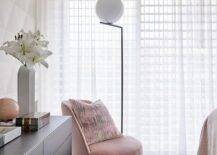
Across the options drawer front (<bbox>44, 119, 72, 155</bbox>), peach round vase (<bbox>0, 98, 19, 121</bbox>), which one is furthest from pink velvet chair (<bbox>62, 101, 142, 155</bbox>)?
peach round vase (<bbox>0, 98, 19, 121</bbox>)

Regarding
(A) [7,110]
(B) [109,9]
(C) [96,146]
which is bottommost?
(C) [96,146]

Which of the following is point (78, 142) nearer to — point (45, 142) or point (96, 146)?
point (96, 146)

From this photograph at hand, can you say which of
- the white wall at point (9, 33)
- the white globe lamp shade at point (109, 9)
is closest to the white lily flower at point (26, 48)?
the white wall at point (9, 33)

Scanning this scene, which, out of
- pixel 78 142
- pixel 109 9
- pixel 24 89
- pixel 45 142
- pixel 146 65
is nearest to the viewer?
pixel 45 142

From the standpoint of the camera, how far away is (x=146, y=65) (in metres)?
3.09

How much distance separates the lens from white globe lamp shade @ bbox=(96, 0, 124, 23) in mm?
2705

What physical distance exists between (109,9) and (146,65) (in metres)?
0.76

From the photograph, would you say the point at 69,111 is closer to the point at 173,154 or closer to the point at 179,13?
the point at 173,154

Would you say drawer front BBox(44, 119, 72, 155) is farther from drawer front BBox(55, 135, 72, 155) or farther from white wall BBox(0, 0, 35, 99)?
white wall BBox(0, 0, 35, 99)

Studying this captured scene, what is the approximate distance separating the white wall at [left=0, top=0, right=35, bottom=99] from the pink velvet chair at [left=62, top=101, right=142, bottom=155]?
53 centimetres

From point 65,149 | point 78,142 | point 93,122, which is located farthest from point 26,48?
point 93,122

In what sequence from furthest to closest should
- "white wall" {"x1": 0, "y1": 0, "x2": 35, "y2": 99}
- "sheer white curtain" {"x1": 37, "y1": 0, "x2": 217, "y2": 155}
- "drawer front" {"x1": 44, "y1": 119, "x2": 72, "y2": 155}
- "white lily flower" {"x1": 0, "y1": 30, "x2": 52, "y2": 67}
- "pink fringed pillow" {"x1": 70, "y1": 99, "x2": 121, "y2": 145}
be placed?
"sheer white curtain" {"x1": 37, "y1": 0, "x2": 217, "y2": 155} < "pink fringed pillow" {"x1": 70, "y1": 99, "x2": 121, "y2": 145} < "white wall" {"x1": 0, "y1": 0, "x2": 35, "y2": 99} < "white lily flower" {"x1": 0, "y1": 30, "x2": 52, "y2": 67} < "drawer front" {"x1": 44, "y1": 119, "x2": 72, "y2": 155}

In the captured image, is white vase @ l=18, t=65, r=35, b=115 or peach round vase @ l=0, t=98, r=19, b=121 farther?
white vase @ l=18, t=65, r=35, b=115

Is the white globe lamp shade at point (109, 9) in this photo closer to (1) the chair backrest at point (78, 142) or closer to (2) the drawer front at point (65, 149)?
(1) the chair backrest at point (78, 142)
